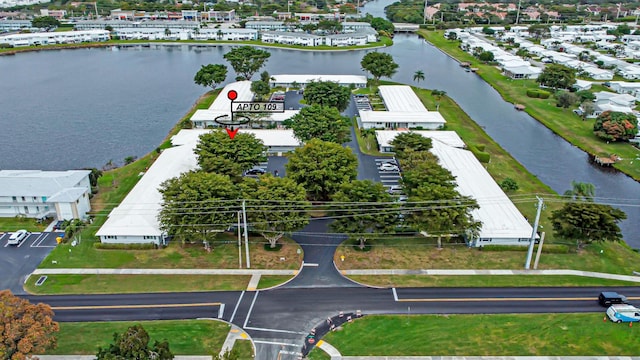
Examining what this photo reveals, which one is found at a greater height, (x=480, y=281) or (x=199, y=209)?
(x=199, y=209)

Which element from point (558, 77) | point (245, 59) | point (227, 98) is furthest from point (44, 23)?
point (558, 77)

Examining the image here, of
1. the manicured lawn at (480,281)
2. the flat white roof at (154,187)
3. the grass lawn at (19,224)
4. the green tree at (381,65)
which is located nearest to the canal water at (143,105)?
the flat white roof at (154,187)

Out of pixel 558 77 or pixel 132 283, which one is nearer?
pixel 132 283

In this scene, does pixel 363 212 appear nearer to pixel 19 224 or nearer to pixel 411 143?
pixel 411 143

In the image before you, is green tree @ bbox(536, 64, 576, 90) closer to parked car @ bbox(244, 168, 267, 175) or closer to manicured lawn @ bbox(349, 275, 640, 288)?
manicured lawn @ bbox(349, 275, 640, 288)

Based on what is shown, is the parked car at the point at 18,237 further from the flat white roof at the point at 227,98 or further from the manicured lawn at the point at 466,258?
the flat white roof at the point at 227,98

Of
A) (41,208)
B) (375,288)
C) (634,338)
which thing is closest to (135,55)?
(41,208)
